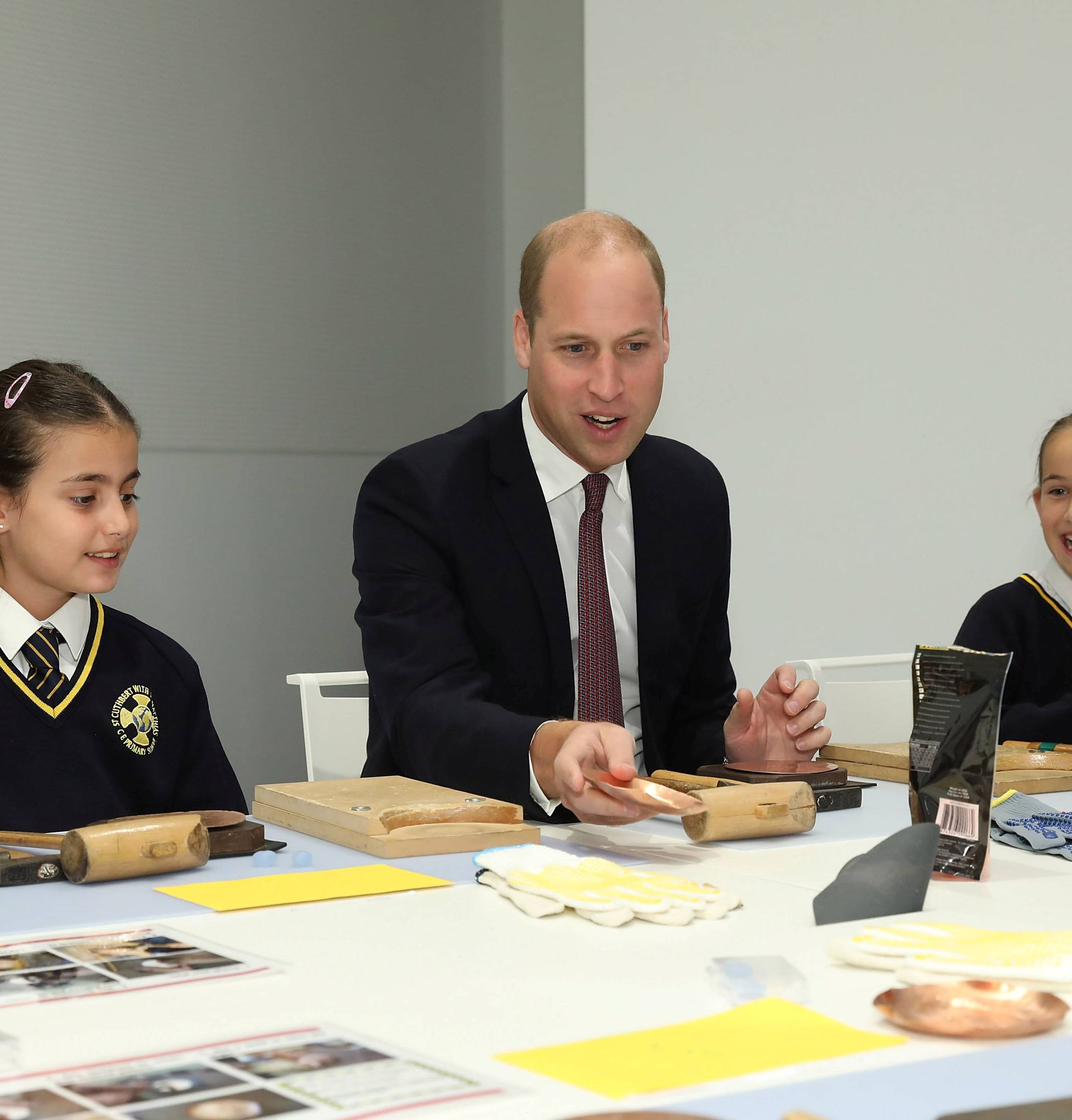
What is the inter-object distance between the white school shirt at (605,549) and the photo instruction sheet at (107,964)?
106cm

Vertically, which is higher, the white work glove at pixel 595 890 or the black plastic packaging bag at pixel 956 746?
the black plastic packaging bag at pixel 956 746

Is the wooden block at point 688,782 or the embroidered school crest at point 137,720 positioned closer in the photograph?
the wooden block at point 688,782

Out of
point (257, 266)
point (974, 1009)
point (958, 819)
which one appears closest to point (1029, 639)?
point (958, 819)

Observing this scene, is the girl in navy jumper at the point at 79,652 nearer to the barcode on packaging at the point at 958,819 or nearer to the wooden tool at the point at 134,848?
the wooden tool at the point at 134,848

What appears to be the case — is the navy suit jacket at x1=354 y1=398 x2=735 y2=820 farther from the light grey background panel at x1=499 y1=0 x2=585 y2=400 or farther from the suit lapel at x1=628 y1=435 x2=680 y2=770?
the light grey background panel at x1=499 y1=0 x2=585 y2=400

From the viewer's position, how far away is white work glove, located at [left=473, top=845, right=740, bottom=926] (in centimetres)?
114

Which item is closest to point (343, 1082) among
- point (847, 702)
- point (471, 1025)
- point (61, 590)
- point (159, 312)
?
point (471, 1025)

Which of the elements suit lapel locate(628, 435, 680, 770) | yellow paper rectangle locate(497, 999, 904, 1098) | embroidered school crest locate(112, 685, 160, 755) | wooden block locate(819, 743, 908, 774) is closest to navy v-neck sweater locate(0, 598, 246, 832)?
embroidered school crest locate(112, 685, 160, 755)

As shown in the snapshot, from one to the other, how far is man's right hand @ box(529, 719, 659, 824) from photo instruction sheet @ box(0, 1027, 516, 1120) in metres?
0.64

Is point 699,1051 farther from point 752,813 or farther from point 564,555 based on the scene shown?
point 564,555

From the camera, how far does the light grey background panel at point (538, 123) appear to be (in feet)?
16.7

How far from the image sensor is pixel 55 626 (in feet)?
6.06

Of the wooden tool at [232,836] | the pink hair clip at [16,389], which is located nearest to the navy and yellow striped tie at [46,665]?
the pink hair clip at [16,389]

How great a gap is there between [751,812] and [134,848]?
62 cm
